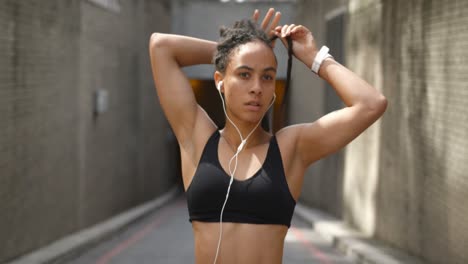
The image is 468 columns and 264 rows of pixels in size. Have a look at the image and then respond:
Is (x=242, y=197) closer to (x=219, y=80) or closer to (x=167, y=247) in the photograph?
(x=219, y=80)

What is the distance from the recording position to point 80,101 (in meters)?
14.4

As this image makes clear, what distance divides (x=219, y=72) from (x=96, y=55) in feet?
41.7

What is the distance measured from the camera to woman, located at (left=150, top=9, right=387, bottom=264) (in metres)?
3.09

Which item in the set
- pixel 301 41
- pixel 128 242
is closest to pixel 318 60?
pixel 301 41

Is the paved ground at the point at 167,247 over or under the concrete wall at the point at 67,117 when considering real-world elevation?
under

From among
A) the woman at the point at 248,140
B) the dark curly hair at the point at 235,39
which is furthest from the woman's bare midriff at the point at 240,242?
the dark curly hair at the point at 235,39

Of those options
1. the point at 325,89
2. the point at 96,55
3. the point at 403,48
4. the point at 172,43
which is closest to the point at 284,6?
the point at 325,89

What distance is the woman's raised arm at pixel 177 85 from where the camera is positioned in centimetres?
331

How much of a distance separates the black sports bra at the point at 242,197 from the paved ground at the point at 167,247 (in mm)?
7805

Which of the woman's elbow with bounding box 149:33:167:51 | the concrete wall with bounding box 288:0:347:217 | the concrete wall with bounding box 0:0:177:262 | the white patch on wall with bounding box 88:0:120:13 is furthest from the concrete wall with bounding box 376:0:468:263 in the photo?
the woman's elbow with bounding box 149:33:167:51

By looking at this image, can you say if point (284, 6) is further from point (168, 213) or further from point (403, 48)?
point (403, 48)

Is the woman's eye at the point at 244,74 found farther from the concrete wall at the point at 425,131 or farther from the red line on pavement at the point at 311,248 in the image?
the red line on pavement at the point at 311,248

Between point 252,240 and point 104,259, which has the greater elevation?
point 252,240

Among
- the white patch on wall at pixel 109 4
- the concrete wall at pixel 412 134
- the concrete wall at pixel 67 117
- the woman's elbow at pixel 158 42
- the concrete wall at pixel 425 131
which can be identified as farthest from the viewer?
the white patch on wall at pixel 109 4
